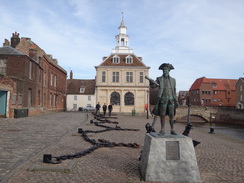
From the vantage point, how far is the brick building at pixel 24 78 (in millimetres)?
22188

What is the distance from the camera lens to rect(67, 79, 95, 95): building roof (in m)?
59.9

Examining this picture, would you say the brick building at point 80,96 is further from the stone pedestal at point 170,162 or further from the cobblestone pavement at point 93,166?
the stone pedestal at point 170,162

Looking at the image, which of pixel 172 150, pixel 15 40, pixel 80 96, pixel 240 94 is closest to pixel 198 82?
pixel 240 94

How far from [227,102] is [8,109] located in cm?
6434

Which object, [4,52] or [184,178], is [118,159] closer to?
[184,178]

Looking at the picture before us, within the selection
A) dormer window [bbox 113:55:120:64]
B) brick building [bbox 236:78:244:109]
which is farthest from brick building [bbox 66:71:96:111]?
brick building [bbox 236:78:244:109]

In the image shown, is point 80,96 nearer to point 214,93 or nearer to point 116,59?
point 116,59

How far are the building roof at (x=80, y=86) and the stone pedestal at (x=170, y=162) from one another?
2166 inches

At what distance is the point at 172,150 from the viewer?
16.9 feet

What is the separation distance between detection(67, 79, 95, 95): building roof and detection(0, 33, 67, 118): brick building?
23.1 metres

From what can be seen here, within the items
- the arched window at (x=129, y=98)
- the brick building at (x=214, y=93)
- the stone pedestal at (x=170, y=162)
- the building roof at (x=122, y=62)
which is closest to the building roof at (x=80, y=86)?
the building roof at (x=122, y=62)

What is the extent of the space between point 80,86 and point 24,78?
119 ft

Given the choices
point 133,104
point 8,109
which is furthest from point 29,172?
point 133,104

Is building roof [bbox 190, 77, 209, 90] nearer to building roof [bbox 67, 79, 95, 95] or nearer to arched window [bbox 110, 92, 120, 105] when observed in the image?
building roof [bbox 67, 79, 95, 95]
